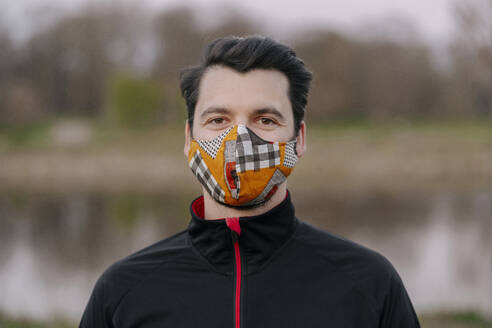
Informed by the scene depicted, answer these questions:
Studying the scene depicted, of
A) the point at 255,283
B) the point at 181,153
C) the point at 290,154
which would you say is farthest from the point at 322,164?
the point at 255,283

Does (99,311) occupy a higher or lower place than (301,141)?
lower

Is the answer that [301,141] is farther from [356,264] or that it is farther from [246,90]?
[356,264]

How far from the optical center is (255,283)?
2.32 m

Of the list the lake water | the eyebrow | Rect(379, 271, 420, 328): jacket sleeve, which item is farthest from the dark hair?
the lake water

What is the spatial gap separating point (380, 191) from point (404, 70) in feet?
129

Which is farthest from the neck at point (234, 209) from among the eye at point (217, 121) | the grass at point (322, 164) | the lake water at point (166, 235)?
the grass at point (322, 164)

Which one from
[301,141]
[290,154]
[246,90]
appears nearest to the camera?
[246,90]

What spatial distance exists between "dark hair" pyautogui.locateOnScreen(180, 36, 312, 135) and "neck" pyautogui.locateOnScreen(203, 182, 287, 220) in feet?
1.03

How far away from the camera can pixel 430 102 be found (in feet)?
183

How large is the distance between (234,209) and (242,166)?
21 centimetres

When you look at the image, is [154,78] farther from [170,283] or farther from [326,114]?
[170,283]

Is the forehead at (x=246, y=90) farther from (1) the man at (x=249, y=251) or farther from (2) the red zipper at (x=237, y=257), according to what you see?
(2) the red zipper at (x=237, y=257)

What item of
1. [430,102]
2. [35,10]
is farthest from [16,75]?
[430,102]

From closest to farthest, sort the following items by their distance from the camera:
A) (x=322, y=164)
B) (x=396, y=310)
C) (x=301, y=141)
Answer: (x=396, y=310) → (x=301, y=141) → (x=322, y=164)
